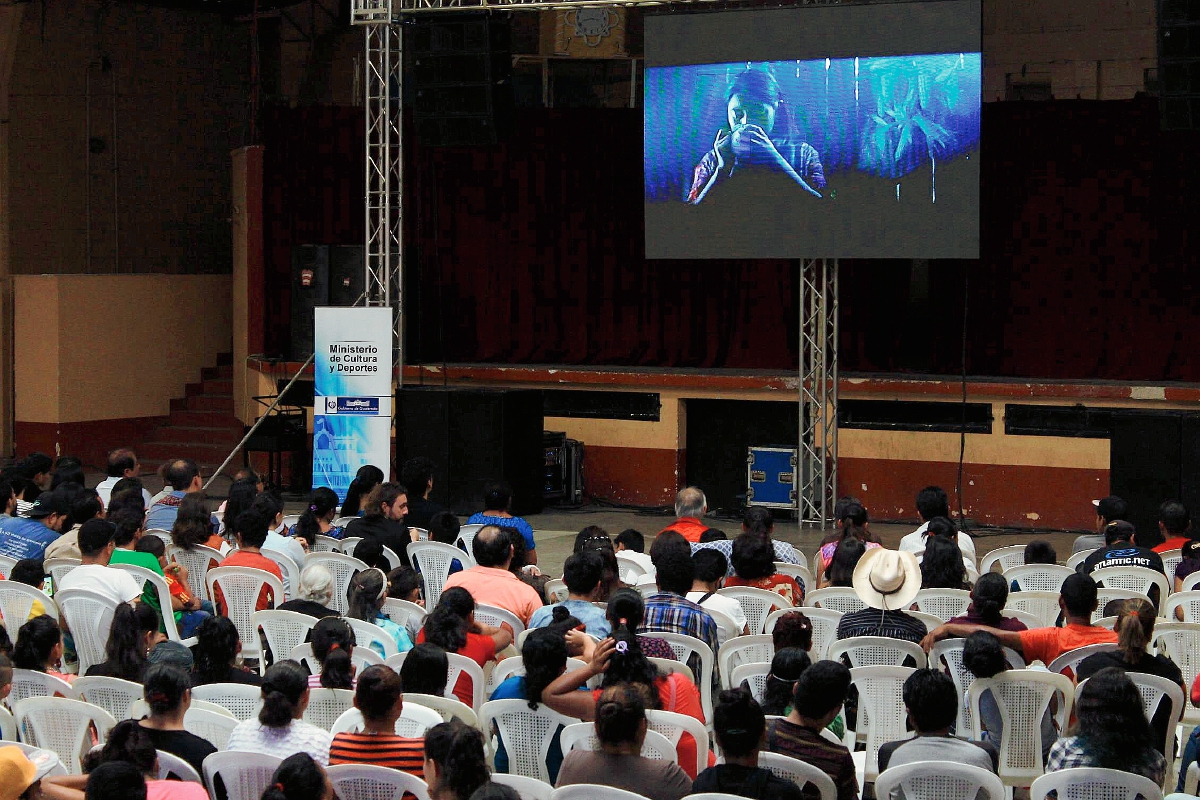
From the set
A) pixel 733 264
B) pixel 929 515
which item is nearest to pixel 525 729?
pixel 929 515

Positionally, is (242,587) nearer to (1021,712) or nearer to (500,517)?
(500,517)

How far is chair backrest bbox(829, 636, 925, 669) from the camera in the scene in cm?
558

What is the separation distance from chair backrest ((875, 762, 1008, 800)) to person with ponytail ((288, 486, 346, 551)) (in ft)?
15.5

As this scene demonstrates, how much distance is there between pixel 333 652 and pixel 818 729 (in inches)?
65.3

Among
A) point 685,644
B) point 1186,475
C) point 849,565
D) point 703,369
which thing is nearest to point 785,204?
point 703,369

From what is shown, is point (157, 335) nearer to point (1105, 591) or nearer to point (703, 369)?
point (703, 369)

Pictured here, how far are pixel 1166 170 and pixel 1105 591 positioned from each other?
26.1 feet

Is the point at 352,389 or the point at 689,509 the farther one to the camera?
the point at 352,389

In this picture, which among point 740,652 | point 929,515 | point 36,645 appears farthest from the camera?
point 929,515

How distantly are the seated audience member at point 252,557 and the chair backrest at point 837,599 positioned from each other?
2545 millimetres

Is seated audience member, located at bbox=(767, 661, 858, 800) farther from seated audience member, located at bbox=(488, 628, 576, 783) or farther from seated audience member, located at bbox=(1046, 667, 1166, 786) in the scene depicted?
seated audience member, located at bbox=(488, 628, 576, 783)

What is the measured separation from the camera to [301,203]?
17.0 metres

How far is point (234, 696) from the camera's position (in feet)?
16.6

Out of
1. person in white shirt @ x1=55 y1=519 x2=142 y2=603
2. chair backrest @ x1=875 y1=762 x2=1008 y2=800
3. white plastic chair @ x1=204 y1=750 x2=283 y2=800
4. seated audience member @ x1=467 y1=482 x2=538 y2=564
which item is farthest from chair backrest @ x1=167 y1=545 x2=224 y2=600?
chair backrest @ x1=875 y1=762 x2=1008 y2=800
